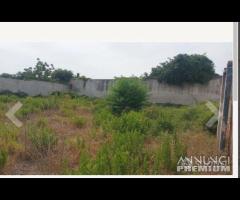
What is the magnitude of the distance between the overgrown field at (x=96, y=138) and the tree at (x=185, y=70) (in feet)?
1.17

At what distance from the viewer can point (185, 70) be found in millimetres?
6734

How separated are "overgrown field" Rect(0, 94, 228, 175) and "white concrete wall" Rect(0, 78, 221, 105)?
93mm

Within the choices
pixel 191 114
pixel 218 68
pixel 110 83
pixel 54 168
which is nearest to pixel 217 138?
pixel 191 114

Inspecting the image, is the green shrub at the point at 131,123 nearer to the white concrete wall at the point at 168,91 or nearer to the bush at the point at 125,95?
the bush at the point at 125,95

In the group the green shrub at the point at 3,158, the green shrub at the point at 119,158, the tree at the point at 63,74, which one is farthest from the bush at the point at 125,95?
the green shrub at the point at 3,158

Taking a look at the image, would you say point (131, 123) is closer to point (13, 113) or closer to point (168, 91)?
point (168, 91)

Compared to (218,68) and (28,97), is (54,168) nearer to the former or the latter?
(28,97)

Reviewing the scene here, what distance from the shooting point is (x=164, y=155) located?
630 cm

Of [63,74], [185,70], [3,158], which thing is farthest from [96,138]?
[185,70]

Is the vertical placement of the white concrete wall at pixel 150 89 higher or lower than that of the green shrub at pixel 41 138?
higher

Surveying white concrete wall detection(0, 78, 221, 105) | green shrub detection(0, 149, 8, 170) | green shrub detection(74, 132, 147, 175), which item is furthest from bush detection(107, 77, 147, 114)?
green shrub detection(0, 149, 8, 170)

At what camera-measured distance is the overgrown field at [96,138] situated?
6301mm

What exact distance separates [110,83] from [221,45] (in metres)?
1.42

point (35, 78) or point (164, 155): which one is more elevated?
point (35, 78)
